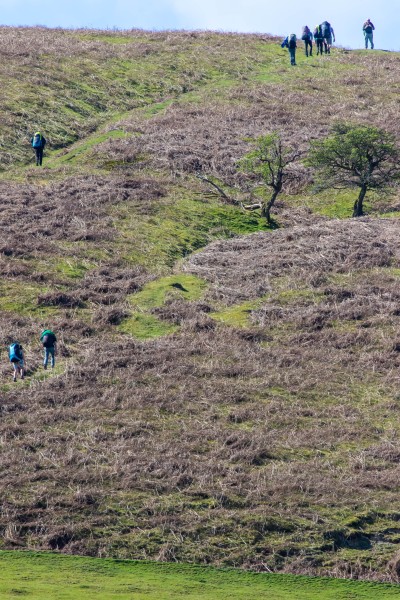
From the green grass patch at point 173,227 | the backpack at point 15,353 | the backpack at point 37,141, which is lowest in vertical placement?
the backpack at point 15,353

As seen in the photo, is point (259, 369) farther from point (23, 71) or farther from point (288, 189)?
point (23, 71)

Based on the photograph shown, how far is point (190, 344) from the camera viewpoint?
31.4 meters

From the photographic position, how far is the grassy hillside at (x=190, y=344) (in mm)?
22469

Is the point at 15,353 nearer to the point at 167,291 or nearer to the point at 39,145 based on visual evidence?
the point at 167,291

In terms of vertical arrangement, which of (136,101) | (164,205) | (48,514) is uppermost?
(136,101)

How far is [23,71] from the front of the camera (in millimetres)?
61125

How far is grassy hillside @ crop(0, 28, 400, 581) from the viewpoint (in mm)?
22469

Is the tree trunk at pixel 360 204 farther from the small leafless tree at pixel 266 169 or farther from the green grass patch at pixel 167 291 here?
the green grass patch at pixel 167 291

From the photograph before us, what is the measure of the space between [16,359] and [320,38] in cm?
4836

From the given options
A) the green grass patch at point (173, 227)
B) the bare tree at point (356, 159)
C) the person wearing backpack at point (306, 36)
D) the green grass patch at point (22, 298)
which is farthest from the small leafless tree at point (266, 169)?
the person wearing backpack at point (306, 36)

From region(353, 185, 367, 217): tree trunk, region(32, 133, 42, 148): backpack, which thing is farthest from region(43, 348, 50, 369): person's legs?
region(32, 133, 42, 148): backpack

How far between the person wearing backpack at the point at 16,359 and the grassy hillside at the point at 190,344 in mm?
352

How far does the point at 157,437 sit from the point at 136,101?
37.0 m

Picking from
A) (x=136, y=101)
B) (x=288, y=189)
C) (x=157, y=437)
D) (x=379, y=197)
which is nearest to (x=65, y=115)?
(x=136, y=101)
